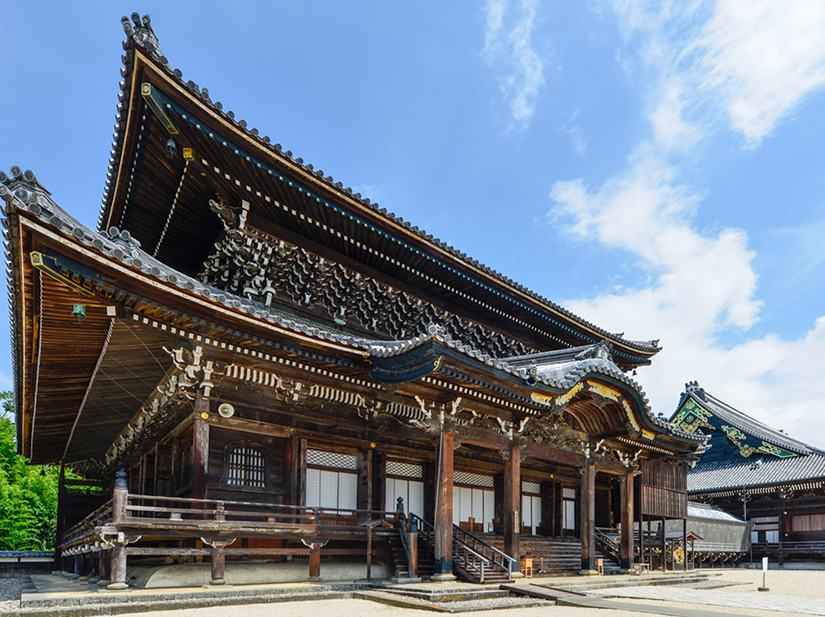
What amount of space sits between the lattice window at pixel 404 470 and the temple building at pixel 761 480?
1969 centimetres

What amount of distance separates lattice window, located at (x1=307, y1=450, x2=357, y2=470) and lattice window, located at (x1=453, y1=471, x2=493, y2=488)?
4282 millimetres

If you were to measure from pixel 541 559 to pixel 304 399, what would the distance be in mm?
8299

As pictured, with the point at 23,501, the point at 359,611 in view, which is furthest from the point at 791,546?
the point at 23,501

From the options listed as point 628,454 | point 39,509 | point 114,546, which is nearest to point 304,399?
point 114,546

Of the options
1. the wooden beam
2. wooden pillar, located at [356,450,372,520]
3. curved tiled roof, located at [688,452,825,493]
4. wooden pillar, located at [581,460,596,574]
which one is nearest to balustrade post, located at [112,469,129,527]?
wooden pillar, located at [356,450,372,520]

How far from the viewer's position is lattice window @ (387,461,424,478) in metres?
15.0

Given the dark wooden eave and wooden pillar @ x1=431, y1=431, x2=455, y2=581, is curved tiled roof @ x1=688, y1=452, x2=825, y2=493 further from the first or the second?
wooden pillar @ x1=431, y1=431, x2=455, y2=581

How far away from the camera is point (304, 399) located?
12.4 metres

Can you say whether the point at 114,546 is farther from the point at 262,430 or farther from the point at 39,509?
the point at 39,509

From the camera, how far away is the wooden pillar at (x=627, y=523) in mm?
18719

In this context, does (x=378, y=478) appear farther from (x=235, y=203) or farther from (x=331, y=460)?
(x=235, y=203)

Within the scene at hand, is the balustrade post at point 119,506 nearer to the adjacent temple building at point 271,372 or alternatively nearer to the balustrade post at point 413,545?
the adjacent temple building at point 271,372

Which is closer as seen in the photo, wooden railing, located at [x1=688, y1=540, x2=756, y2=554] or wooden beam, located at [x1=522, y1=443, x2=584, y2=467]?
wooden beam, located at [x1=522, y1=443, x2=584, y2=467]

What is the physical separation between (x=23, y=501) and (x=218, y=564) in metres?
29.2
